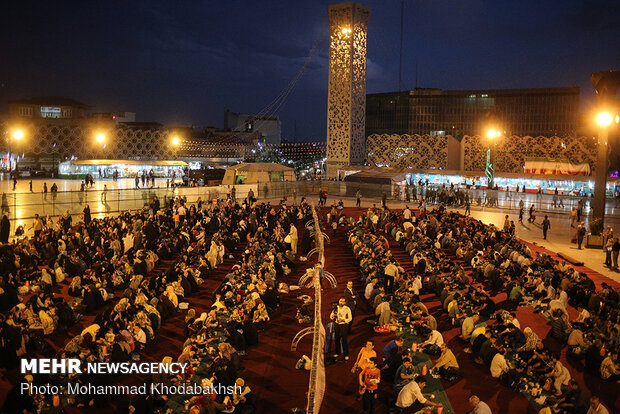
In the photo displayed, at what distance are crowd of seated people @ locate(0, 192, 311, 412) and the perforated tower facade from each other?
30.3 meters

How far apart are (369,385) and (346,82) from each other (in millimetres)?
43885

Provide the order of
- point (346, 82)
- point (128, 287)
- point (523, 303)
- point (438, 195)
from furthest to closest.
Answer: point (346, 82) → point (438, 195) → point (523, 303) → point (128, 287)

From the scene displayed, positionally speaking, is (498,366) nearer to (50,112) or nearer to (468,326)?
(468,326)

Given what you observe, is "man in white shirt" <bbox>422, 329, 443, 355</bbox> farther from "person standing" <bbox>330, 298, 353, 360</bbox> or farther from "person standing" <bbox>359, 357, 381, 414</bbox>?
"person standing" <bbox>359, 357, 381, 414</bbox>

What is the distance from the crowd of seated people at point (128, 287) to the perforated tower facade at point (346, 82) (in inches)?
1192

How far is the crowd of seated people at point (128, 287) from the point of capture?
873 cm

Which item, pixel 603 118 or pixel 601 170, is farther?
pixel 601 170

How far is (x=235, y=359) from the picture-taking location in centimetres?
838

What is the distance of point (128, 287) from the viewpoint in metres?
11.8

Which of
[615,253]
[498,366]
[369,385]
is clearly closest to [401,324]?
[498,366]

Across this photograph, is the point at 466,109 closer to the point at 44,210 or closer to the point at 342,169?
the point at 342,169

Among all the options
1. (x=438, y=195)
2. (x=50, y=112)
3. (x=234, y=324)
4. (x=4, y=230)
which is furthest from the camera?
(x=50, y=112)

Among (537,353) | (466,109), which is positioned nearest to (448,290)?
(537,353)

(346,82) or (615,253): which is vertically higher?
(346,82)
